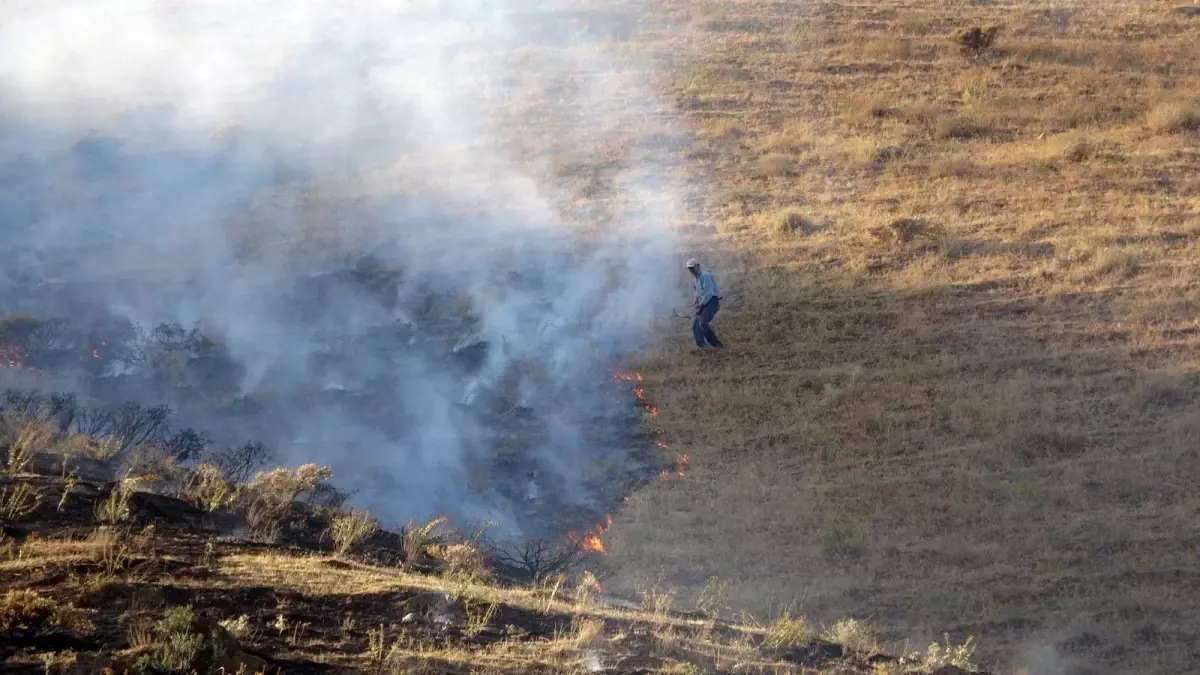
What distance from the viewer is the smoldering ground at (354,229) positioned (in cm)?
1047

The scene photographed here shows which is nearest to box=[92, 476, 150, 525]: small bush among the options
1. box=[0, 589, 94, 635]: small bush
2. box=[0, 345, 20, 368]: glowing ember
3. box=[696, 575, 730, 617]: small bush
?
box=[0, 589, 94, 635]: small bush

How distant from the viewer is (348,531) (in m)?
6.63

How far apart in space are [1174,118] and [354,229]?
12.8 metres

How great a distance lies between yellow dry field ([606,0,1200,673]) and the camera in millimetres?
8734

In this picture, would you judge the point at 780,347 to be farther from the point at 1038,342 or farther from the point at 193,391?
the point at 193,391

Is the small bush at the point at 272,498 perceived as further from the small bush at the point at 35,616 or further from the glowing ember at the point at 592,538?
the glowing ember at the point at 592,538

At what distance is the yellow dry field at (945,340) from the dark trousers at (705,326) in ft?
0.75

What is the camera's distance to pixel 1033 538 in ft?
30.5

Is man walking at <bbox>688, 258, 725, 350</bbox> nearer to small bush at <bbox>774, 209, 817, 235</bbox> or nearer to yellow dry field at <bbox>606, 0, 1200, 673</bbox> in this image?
yellow dry field at <bbox>606, 0, 1200, 673</bbox>

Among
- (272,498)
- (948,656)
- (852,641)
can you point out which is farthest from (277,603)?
(948,656)

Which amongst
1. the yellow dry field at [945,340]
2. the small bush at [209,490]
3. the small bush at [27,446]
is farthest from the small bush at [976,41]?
the small bush at [27,446]

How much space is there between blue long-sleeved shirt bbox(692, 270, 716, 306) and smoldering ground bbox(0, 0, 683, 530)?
0.92 metres

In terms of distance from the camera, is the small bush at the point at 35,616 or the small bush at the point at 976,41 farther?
the small bush at the point at 976,41

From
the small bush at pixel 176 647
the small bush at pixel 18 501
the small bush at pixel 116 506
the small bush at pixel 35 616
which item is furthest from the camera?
the small bush at pixel 116 506
